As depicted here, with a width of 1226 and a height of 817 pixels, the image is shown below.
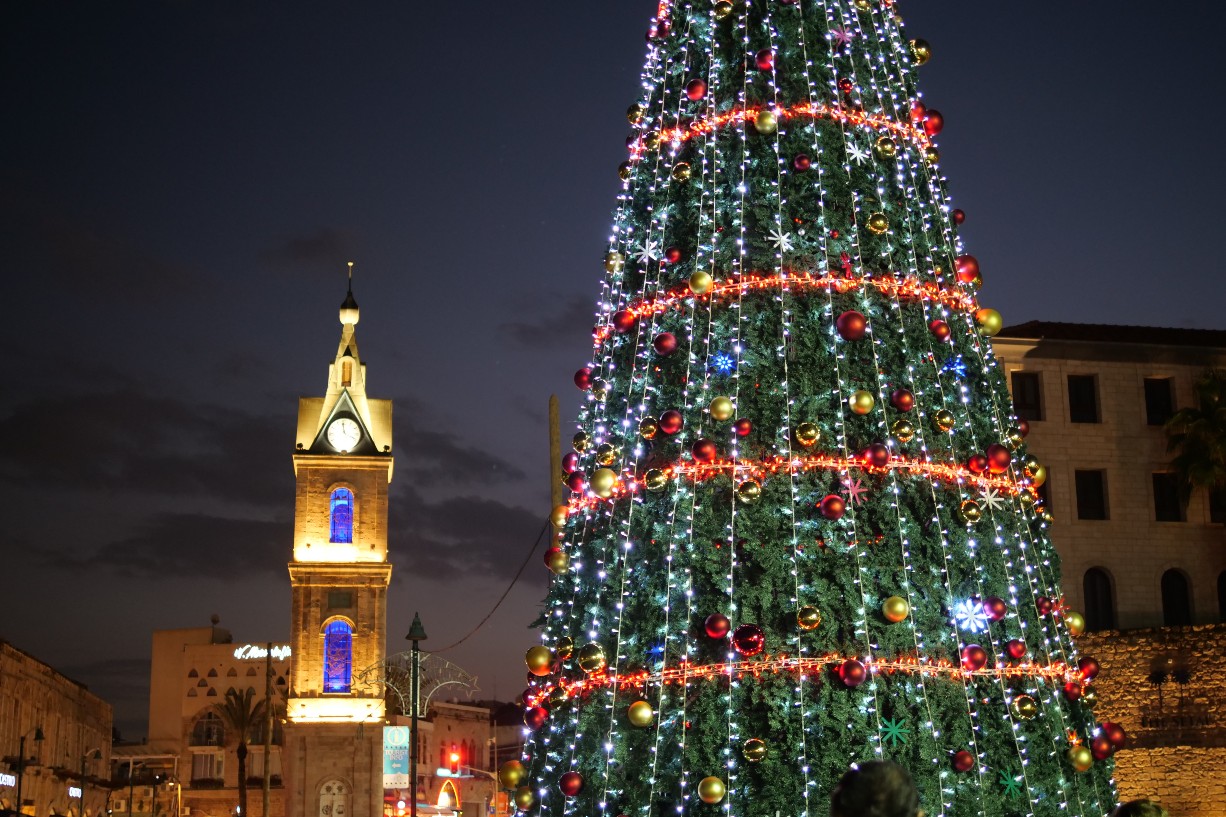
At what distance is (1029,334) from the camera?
35844 mm

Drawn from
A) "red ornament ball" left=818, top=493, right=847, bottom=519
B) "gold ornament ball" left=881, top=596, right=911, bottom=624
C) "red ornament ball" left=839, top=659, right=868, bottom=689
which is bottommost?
"red ornament ball" left=839, top=659, right=868, bottom=689

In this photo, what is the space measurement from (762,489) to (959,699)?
6.38ft

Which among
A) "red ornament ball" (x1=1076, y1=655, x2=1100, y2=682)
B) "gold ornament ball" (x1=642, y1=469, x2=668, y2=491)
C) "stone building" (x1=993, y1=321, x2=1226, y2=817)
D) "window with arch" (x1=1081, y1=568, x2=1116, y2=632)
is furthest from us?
"stone building" (x1=993, y1=321, x2=1226, y2=817)

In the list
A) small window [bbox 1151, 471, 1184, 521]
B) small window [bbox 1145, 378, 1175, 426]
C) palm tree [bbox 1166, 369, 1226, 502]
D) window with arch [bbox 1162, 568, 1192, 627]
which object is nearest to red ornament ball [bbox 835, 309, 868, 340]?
palm tree [bbox 1166, 369, 1226, 502]

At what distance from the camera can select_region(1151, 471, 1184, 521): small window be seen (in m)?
35.3

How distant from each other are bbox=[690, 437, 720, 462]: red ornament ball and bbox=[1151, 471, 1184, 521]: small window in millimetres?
28087

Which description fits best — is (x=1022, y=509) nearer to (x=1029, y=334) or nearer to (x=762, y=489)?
(x=762, y=489)

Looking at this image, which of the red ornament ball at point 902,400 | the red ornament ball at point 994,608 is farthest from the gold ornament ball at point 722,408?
the red ornament ball at point 994,608

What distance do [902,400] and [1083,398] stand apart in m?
27.1

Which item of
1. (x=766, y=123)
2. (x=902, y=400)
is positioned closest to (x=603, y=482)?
(x=902, y=400)

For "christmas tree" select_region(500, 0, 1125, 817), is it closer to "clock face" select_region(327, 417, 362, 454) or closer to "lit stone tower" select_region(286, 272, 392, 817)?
"lit stone tower" select_region(286, 272, 392, 817)

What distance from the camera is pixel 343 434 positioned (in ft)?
196

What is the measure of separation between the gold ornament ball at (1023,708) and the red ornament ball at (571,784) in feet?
9.94

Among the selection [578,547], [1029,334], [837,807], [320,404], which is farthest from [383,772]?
[837,807]
